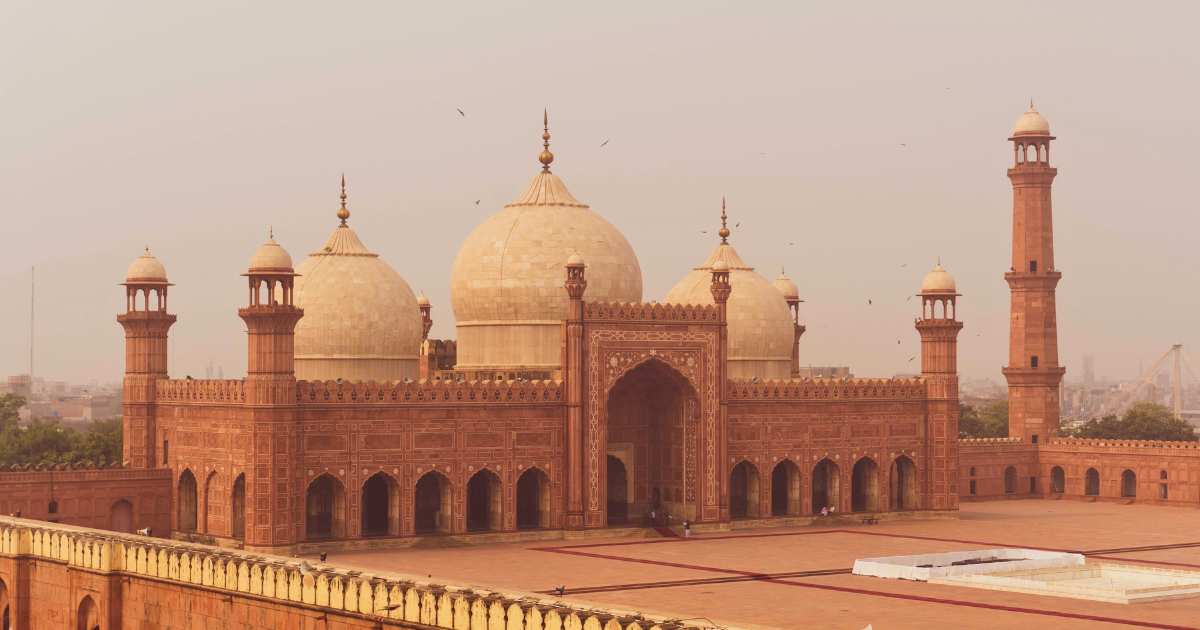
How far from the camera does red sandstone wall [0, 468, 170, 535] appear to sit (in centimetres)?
3356

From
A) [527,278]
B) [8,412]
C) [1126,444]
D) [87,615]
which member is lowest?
[87,615]

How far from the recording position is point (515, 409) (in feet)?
117

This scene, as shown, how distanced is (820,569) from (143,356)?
1477 cm

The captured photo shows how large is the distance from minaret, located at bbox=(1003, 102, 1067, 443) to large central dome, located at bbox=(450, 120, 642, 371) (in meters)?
15.9

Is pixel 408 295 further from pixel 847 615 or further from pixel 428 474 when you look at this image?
pixel 847 615

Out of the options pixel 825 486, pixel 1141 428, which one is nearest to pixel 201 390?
pixel 825 486

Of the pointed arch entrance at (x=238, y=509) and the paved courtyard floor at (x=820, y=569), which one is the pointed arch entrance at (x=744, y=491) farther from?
the pointed arch entrance at (x=238, y=509)

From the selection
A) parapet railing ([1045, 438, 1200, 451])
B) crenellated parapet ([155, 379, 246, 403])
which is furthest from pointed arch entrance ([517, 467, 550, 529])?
parapet railing ([1045, 438, 1200, 451])

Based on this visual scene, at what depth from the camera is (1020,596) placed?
2781cm

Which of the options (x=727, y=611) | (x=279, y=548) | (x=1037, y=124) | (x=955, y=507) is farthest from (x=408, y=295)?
(x=1037, y=124)

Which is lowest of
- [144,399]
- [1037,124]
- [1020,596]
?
[1020,596]

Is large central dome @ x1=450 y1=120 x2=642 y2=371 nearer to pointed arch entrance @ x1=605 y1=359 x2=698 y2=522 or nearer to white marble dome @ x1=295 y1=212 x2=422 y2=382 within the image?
white marble dome @ x1=295 y1=212 x2=422 y2=382

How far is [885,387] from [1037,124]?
44.6ft

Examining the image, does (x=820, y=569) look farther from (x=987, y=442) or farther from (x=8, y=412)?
(x=8, y=412)
